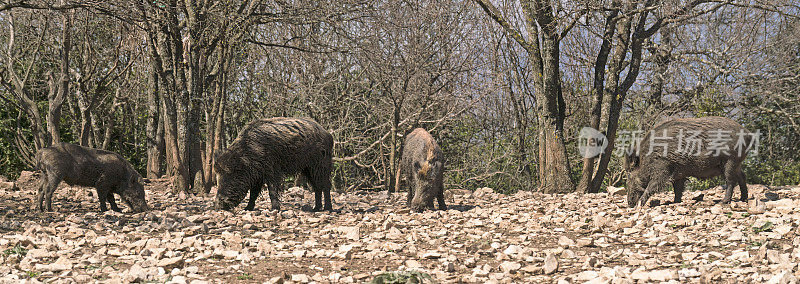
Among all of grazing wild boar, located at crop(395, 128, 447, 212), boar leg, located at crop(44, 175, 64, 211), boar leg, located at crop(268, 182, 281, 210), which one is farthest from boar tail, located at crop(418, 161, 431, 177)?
boar leg, located at crop(44, 175, 64, 211)

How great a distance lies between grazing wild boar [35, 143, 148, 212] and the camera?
30.8ft

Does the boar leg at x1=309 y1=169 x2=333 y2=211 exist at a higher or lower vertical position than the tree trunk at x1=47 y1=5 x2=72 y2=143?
lower

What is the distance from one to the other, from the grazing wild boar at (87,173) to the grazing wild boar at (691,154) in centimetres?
753

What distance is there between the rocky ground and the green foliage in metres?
0.24

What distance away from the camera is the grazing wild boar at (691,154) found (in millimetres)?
8930

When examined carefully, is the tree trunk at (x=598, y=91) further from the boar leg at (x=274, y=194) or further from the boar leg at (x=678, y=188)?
the boar leg at (x=274, y=194)

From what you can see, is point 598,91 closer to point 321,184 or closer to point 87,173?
point 321,184

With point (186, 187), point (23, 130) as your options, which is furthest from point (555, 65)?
point (23, 130)

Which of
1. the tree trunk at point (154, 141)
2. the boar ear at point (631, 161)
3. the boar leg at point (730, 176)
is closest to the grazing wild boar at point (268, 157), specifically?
the boar ear at point (631, 161)

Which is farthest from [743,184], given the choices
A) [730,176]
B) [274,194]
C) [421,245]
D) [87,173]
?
[87,173]

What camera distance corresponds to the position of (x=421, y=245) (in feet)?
20.9

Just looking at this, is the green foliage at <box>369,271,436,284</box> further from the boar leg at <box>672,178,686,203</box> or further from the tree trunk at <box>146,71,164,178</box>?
the tree trunk at <box>146,71,164,178</box>

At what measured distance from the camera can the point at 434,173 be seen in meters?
8.80

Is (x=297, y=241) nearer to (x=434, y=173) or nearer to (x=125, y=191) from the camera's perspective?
(x=434, y=173)
